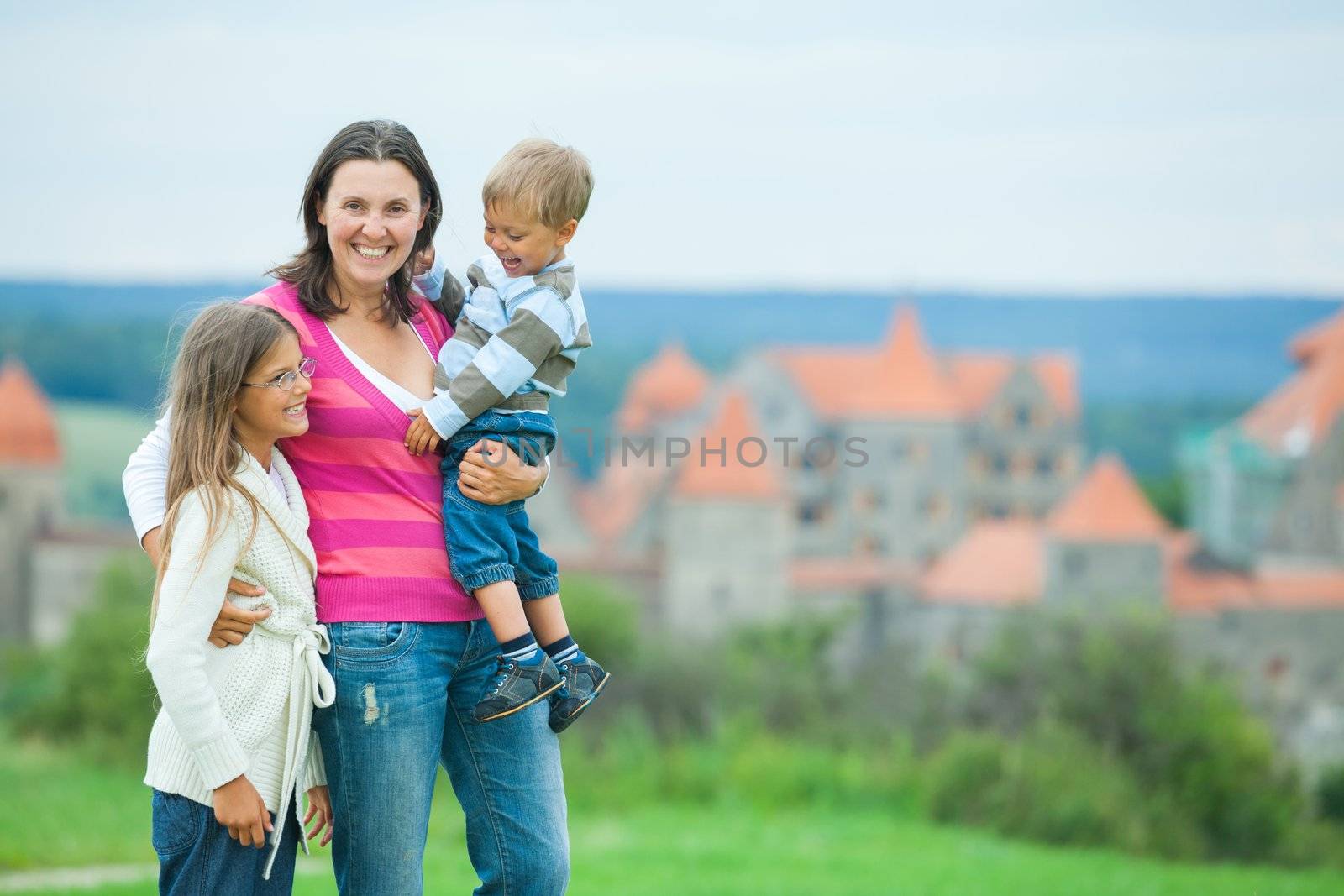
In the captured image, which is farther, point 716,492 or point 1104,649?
point 716,492

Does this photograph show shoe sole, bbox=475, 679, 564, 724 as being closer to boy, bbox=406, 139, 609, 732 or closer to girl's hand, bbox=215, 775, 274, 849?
boy, bbox=406, 139, 609, 732

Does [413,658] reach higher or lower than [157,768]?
higher

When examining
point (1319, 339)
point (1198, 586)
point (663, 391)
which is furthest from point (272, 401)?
point (1319, 339)

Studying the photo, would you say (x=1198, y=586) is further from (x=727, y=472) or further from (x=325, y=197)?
(x=325, y=197)

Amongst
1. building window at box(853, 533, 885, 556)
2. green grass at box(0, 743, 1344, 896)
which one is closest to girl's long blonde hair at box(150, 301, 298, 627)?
green grass at box(0, 743, 1344, 896)

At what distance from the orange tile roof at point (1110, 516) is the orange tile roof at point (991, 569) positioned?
3.29ft

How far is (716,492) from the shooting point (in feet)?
112

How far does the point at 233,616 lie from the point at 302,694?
6.7 inches

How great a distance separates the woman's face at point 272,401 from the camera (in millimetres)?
2375

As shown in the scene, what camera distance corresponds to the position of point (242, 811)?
92.7 inches

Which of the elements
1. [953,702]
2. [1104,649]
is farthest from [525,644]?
[953,702]

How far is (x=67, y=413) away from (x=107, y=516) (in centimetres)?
895

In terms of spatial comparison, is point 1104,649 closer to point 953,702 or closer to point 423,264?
point 953,702

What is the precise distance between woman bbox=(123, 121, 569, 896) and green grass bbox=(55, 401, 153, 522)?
32.0m
